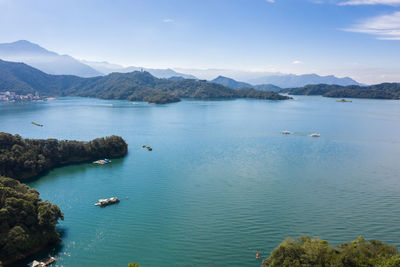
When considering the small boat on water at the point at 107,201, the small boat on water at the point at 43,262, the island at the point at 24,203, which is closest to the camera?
the small boat on water at the point at 43,262

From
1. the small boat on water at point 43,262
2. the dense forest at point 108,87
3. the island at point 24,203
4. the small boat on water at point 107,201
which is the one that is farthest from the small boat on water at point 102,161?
the dense forest at point 108,87

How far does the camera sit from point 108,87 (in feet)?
583

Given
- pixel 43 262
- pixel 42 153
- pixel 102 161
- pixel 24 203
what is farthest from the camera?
pixel 102 161

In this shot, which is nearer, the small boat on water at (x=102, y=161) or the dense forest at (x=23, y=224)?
the dense forest at (x=23, y=224)

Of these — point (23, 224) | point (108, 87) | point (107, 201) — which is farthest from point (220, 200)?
point (108, 87)

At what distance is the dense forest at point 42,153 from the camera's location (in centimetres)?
2841

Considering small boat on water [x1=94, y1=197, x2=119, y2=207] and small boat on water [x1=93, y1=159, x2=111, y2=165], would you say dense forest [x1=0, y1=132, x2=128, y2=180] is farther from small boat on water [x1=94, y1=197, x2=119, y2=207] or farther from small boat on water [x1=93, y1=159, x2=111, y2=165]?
small boat on water [x1=94, y1=197, x2=119, y2=207]

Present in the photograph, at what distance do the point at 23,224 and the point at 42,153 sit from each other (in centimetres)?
1888

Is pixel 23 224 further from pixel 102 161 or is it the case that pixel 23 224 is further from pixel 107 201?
pixel 102 161

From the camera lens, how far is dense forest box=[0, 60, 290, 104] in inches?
6038

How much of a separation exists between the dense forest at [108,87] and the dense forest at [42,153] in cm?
10476

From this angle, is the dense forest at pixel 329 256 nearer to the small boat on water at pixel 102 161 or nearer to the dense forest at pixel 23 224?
the dense forest at pixel 23 224

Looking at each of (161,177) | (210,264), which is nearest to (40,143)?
(161,177)

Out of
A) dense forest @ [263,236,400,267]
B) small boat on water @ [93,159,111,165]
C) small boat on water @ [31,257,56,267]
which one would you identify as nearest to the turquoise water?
small boat on water @ [31,257,56,267]
